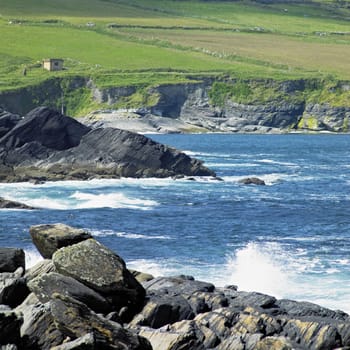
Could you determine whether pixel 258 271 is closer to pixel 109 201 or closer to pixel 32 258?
pixel 32 258

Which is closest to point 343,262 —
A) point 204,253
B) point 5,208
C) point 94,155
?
point 204,253

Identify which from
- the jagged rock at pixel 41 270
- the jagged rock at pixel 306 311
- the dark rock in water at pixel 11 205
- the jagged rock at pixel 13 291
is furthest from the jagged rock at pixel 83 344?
the dark rock in water at pixel 11 205

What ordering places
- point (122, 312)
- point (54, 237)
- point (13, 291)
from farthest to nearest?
point (54, 237) < point (122, 312) < point (13, 291)

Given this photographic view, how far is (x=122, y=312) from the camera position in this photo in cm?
2767

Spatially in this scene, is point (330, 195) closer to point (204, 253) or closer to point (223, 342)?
point (204, 253)

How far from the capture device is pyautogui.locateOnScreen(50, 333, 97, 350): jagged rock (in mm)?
22500

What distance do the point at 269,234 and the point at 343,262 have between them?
11.5m

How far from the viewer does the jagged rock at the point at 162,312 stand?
90.6ft

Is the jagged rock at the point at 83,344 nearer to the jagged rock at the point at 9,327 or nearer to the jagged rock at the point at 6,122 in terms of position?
the jagged rock at the point at 9,327

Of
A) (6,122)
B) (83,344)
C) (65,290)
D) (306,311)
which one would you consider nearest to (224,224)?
(306,311)

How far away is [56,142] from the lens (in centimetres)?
9894

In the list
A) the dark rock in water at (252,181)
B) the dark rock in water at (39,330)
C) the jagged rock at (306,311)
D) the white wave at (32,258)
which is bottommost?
the dark rock in water at (252,181)

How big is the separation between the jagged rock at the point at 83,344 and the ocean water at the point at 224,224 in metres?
14.6

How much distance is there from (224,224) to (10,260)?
31471 millimetres
